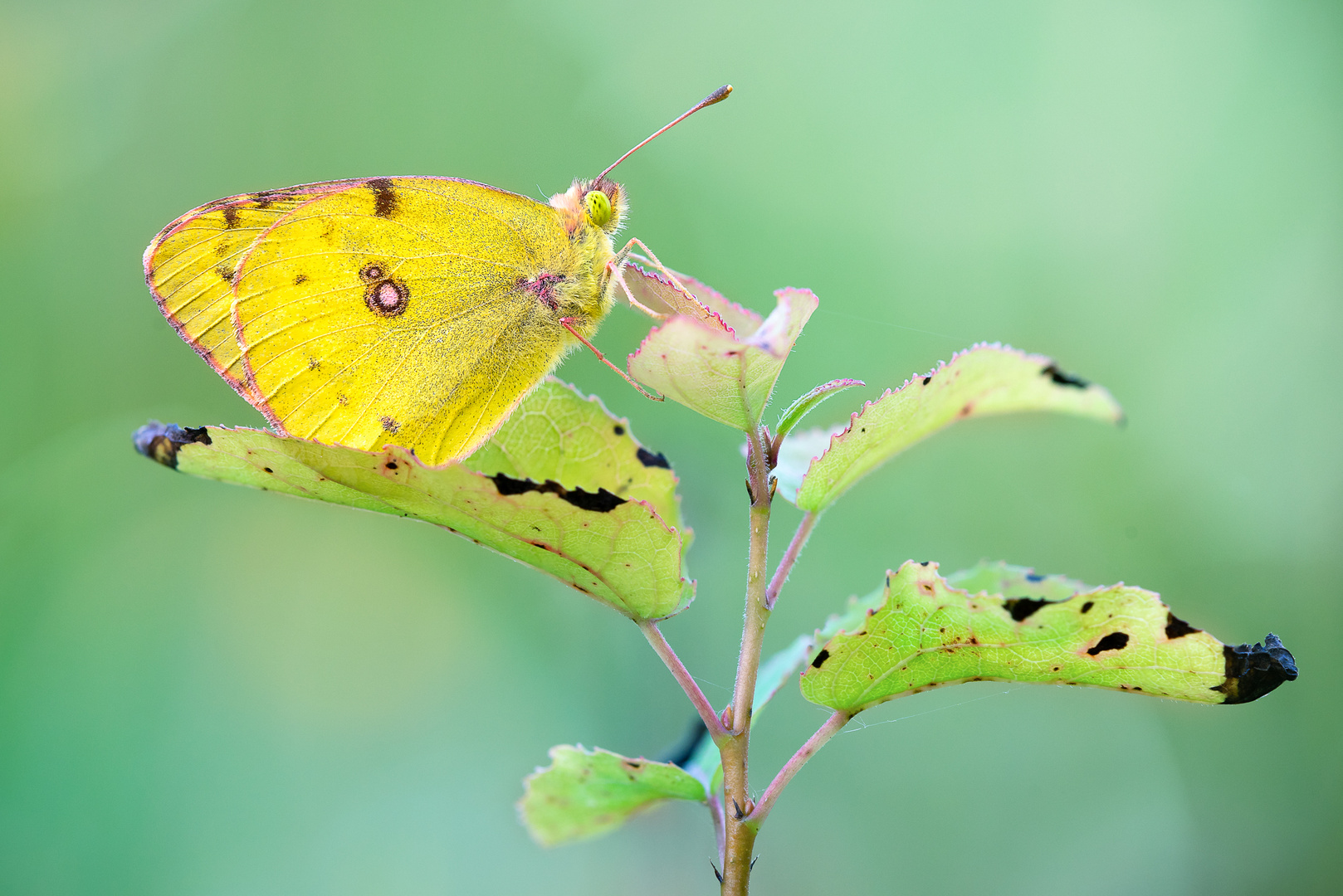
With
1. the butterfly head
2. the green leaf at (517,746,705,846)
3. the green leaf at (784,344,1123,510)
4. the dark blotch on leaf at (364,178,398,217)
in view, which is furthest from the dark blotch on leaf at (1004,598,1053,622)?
the dark blotch on leaf at (364,178,398,217)

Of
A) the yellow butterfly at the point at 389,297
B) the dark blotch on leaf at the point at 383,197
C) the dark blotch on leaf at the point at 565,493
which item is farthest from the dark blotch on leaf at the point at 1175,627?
the dark blotch on leaf at the point at 383,197

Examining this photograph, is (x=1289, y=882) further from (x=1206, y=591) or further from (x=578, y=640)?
(x=578, y=640)

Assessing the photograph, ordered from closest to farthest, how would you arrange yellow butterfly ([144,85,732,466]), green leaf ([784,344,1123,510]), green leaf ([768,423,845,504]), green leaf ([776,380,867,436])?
green leaf ([784,344,1123,510]) < green leaf ([776,380,867,436]) < green leaf ([768,423,845,504]) < yellow butterfly ([144,85,732,466])

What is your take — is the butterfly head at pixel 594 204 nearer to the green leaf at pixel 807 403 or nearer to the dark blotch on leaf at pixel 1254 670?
the green leaf at pixel 807 403

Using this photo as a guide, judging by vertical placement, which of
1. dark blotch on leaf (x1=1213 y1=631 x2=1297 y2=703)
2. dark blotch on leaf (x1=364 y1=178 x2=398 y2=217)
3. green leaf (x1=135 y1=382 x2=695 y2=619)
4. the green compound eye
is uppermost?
the green compound eye

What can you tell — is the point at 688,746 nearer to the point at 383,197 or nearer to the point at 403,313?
the point at 403,313

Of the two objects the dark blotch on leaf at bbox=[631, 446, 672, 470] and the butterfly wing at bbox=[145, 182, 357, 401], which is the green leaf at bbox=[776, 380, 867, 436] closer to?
the dark blotch on leaf at bbox=[631, 446, 672, 470]
